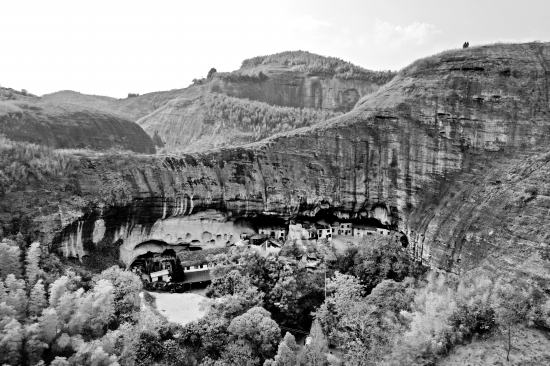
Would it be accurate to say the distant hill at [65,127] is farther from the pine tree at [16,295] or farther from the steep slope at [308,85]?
the pine tree at [16,295]

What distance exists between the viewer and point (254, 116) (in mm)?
71000

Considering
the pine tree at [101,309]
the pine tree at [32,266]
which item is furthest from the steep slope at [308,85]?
the pine tree at [101,309]

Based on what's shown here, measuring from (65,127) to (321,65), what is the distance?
5670 centimetres

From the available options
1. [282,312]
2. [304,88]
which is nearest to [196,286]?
[282,312]

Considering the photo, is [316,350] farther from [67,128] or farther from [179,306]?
[67,128]

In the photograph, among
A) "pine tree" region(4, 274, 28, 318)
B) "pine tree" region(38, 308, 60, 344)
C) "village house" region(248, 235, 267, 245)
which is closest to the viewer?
"pine tree" region(38, 308, 60, 344)

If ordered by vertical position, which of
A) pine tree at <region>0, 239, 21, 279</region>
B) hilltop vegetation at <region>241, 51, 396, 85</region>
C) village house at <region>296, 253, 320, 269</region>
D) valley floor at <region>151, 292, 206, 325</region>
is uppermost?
hilltop vegetation at <region>241, 51, 396, 85</region>

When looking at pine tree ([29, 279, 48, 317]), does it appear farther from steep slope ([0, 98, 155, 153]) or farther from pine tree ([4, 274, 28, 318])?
steep slope ([0, 98, 155, 153])

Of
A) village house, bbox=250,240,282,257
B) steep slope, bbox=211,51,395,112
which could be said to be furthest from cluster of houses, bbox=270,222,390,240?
steep slope, bbox=211,51,395,112

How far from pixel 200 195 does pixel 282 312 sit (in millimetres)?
12252

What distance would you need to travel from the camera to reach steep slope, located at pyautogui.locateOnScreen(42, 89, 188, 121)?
3533 inches

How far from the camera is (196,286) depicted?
2762 cm

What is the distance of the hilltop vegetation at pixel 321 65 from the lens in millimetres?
85250

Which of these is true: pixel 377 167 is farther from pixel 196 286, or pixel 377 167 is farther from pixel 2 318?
pixel 2 318
